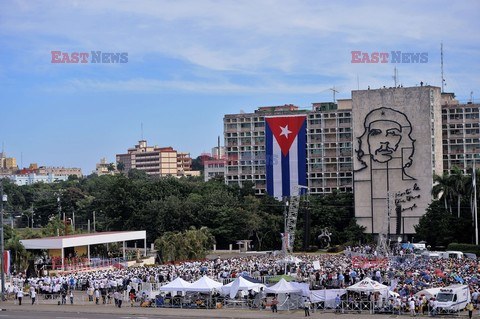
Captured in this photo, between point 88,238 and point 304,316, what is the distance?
3894 centimetres

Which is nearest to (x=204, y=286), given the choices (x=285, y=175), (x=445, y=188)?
(x=285, y=175)

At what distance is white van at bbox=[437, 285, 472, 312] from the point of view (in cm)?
4125

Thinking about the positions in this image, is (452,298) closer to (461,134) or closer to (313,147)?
(461,134)

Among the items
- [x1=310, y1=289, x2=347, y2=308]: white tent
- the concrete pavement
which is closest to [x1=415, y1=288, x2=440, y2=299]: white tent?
the concrete pavement

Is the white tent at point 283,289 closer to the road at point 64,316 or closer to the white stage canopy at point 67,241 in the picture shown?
the road at point 64,316

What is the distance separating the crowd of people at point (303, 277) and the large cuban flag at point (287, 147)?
959 inches

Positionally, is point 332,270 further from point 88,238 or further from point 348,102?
point 348,102

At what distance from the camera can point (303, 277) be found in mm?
54812

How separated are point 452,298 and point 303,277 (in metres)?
15.0

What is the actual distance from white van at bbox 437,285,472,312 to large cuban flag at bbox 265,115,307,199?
149ft

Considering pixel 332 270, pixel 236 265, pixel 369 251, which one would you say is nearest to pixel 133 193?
pixel 369 251

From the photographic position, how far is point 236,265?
2542 inches

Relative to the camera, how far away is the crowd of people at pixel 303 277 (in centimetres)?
4634

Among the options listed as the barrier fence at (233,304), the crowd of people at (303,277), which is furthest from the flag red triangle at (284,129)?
the barrier fence at (233,304)
